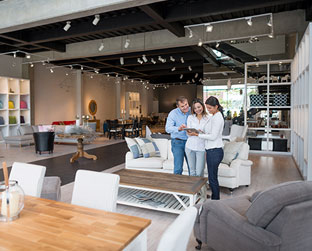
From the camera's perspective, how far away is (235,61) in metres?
9.10

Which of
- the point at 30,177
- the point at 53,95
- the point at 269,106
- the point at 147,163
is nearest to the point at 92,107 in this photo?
the point at 53,95

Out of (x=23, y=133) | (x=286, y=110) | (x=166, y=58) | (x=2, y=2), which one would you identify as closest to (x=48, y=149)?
(x=23, y=133)

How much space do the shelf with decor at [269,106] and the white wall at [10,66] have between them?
31.2 feet

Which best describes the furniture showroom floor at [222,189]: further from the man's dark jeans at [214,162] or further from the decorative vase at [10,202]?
the decorative vase at [10,202]

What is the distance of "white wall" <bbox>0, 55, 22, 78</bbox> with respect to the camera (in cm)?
1141

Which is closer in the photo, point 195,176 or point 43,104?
point 195,176

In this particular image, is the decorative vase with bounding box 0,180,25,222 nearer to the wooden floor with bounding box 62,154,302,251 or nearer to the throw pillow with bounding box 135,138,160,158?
the wooden floor with bounding box 62,154,302,251

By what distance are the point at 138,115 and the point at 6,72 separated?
35.4ft

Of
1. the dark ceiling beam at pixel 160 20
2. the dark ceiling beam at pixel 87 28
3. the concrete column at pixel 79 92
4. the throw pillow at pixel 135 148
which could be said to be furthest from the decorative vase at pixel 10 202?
the concrete column at pixel 79 92

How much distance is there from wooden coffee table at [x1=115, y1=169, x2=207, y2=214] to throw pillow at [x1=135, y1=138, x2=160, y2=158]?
46.0 inches

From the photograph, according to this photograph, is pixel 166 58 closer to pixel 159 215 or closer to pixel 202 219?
pixel 159 215

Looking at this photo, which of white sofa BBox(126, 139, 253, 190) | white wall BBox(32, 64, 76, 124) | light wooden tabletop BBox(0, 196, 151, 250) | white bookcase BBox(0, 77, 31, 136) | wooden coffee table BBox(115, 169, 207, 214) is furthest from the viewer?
white wall BBox(32, 64, 76, 124)

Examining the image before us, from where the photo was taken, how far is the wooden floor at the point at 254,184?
3059mm

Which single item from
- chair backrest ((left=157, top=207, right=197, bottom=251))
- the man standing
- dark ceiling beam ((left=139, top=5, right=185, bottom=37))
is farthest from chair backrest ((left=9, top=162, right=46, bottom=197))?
dark ceiling beam ((left=139, top=5, right=185, bottom=37))
